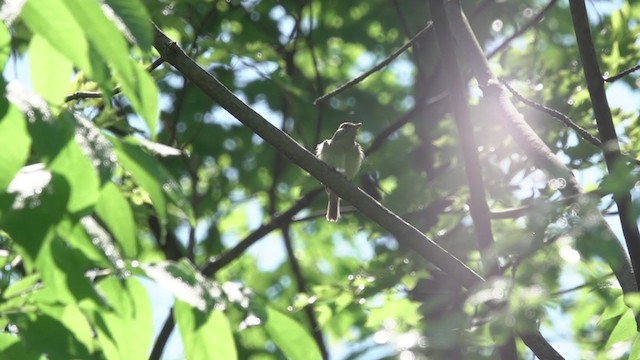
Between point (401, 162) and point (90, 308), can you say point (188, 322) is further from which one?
point (401, 162)

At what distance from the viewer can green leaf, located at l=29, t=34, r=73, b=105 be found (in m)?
1.85

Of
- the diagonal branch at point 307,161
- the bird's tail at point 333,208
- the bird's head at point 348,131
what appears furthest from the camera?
the bird's head at point 348,131

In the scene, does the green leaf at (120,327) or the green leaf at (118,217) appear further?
the green leaf at (120,327)

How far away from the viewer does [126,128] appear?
4.57 meters

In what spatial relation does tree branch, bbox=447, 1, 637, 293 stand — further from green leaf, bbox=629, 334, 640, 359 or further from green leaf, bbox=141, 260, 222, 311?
green leaf, bbox=141, 260, 222, 311

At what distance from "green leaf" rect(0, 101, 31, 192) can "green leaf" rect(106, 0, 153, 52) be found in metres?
0.28

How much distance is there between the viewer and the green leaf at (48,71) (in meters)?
1.85

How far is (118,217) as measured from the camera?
1962 mm

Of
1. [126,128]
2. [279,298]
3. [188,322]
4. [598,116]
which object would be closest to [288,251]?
[279,298]

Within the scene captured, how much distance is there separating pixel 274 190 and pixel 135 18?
6218 millimetres

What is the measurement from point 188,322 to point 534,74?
4.61 metres

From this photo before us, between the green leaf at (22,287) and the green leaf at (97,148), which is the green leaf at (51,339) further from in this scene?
the green leaf at (97,148)

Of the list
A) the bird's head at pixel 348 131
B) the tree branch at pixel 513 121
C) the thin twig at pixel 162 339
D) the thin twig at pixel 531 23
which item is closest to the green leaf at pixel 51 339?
the tree branch at pixel 513 121

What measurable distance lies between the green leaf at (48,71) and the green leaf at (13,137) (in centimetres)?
12
